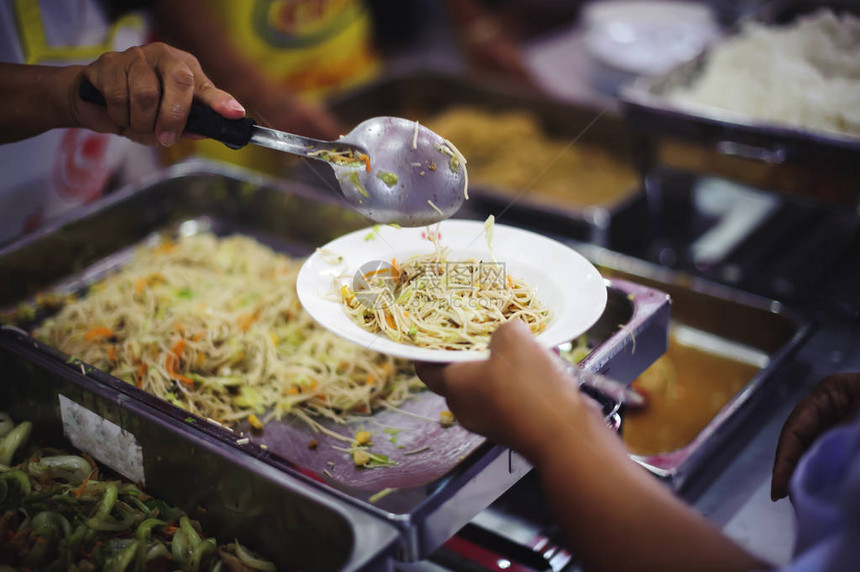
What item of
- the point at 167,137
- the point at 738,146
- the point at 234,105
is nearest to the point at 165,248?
the point at 167,137

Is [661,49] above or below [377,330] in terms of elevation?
below

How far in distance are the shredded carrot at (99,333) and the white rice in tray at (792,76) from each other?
2.05m

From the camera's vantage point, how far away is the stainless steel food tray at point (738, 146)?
7.53 ft

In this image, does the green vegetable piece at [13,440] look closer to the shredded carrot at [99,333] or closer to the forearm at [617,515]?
the shredded carrot at [99,333]

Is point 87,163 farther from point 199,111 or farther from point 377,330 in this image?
point 377,330

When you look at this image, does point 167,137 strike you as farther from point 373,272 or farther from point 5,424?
point 5,424

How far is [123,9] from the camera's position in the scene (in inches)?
100

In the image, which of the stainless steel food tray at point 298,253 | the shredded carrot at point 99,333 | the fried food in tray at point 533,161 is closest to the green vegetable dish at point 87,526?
the stainless steel food tray at point 298,253

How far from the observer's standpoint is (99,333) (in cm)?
180

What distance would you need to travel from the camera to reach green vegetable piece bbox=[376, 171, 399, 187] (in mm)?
1383

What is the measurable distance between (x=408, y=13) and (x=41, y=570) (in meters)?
6.12

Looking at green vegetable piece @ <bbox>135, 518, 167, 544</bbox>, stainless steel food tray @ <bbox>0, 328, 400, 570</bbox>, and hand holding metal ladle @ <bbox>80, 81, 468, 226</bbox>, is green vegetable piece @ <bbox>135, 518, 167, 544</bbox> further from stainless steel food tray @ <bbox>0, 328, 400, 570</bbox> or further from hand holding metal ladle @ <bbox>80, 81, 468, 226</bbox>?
hand holding metal ladle @ <bbox>80, 81, 468, 226</bbox>

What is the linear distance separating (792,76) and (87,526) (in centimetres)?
263

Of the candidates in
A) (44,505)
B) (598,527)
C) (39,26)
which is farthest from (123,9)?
(598,527)
